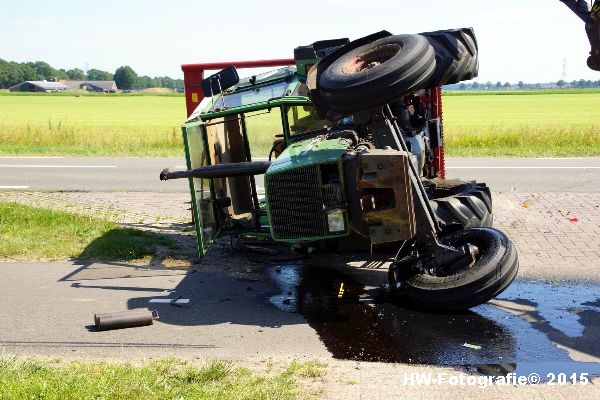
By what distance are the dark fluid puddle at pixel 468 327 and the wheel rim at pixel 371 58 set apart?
2.21 meters

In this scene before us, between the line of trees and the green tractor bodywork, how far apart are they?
119594 millimetres

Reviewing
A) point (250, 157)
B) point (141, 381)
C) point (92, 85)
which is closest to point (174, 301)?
point (141, 381)

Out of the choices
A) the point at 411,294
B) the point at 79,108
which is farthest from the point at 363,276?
the point at 79,108

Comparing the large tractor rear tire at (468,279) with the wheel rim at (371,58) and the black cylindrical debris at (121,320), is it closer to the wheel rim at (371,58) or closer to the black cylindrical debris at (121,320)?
the wheel rim at (371,58)

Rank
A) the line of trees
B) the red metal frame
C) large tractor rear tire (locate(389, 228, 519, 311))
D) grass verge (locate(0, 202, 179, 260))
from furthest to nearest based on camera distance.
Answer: the line of trees < the red metal frame < grass verge (locate(0, 202, 179, 260)) < large tractor rear tire (locate(389, 228, 519, 311))

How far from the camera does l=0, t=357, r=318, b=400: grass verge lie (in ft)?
15.3

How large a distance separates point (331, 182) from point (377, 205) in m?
0.51

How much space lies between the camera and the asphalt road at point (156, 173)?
13844mm

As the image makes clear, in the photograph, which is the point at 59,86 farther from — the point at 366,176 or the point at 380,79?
the point at 366,176

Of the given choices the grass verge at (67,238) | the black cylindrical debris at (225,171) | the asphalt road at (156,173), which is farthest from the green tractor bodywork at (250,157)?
the asphalt road at (156,173)

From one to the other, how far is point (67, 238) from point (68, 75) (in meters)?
150

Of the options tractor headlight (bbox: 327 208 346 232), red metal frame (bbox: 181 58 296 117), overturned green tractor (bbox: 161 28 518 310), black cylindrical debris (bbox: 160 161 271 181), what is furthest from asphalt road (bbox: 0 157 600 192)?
tractor headlight (bbox: 327 208 346 232)

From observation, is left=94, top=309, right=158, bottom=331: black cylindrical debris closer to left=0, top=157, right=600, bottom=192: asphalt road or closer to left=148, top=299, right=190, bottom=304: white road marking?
left=148, top=299, right=190, bottom=304: white road marking

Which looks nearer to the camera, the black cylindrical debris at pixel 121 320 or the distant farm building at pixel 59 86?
the black cylindrical debris at pixel 121 320
